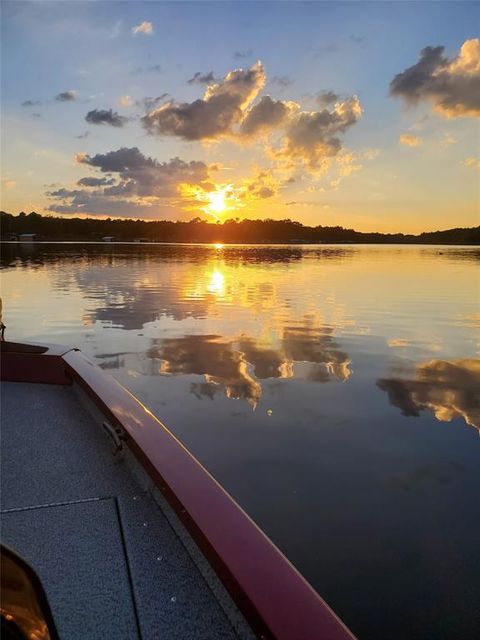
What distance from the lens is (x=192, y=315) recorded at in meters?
17.6

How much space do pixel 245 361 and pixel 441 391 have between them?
414cm

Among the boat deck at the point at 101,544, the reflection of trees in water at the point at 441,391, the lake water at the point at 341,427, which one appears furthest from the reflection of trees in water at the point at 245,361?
the boat deck at the point at 101,544

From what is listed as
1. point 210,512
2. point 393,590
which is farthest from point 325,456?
point 210,512

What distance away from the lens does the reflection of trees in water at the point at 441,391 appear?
25.7ft

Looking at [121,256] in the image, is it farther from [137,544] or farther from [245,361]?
[137,544]

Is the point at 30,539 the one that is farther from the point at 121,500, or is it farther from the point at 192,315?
the point at 192,315

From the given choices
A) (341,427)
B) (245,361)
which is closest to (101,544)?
(341,427)

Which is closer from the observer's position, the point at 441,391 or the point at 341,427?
the point at 341,427

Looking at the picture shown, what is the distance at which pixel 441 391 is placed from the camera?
891 cm

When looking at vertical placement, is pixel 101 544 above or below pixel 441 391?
above

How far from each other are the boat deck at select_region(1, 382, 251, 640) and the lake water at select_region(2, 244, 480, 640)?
1.84 meters

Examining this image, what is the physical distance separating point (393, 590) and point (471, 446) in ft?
10.7

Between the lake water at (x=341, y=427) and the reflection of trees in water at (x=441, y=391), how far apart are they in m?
0.04

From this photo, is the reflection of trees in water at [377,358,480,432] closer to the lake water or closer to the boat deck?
the lake water
